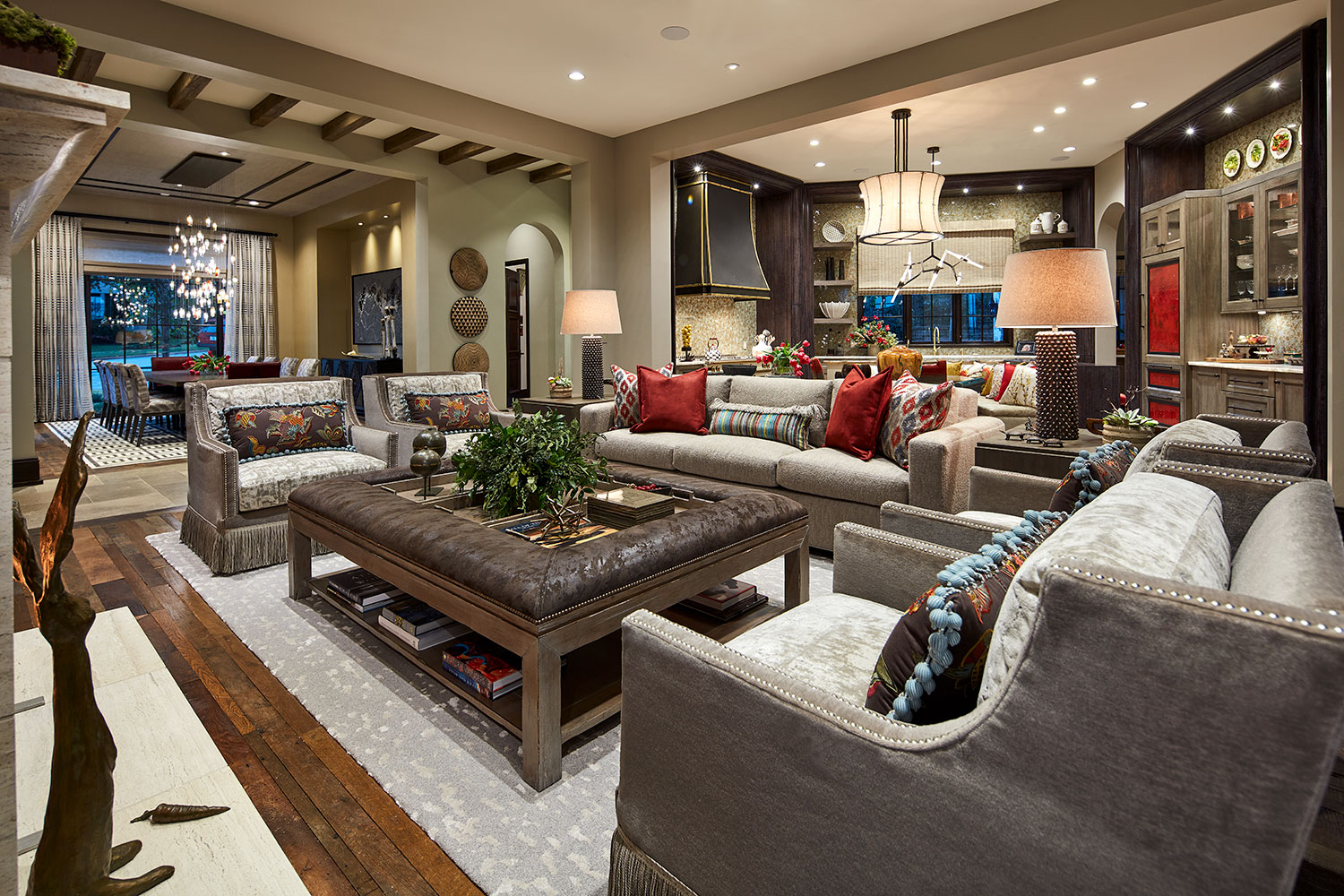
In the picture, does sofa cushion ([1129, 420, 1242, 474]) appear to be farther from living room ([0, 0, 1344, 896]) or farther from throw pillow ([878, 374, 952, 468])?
throw pillow ([878, 374, 952, 468])

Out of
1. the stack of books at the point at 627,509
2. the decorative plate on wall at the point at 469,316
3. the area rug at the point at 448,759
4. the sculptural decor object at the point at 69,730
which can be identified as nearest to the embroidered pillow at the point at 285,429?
the area rug at the point at 448,759

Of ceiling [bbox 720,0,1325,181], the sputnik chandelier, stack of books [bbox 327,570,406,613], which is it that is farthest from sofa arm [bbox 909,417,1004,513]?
the sputnik chandelier

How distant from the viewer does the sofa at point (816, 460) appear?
3.24 metres

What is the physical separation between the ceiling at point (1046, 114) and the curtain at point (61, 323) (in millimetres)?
9069

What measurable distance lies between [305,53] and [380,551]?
3.72m

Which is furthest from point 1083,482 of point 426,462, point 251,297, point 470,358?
point 251,297

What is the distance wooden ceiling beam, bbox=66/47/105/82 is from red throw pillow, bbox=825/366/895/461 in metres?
4.74

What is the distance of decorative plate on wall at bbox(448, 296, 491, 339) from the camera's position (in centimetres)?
741

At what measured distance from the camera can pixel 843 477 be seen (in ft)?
11.4

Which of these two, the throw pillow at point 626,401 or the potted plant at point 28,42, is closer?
the potted plant at point 28,42

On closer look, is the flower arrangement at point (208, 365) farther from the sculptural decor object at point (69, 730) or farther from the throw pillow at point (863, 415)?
the sculptural decor object at point (69, 730)

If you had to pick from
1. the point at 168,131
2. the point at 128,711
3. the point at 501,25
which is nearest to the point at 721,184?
the point at 501,25

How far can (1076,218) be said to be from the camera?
771cm

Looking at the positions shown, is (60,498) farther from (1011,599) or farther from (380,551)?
(380,551)
